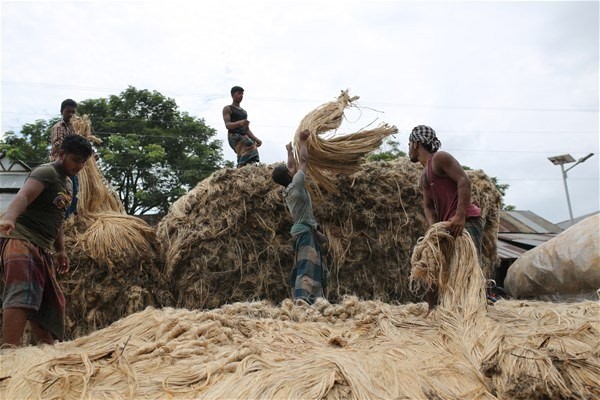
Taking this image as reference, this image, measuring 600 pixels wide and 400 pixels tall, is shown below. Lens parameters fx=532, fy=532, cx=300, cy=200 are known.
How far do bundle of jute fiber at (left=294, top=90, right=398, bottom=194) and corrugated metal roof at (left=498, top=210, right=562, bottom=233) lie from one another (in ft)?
22.2

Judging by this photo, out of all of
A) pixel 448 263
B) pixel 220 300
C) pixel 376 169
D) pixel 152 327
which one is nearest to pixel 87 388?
pixel 152 327

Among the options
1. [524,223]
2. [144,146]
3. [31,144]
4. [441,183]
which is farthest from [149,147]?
[441,183]

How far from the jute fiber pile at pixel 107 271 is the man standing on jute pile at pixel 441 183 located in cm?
263

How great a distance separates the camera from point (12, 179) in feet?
37.4

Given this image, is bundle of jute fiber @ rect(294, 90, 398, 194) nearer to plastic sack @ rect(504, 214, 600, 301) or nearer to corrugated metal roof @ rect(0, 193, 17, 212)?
plastic sack @ rect(504, 214, 600, 301)

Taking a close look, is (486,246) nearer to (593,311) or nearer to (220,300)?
(593,311)

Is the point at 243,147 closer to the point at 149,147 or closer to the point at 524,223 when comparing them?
the point at 524,223

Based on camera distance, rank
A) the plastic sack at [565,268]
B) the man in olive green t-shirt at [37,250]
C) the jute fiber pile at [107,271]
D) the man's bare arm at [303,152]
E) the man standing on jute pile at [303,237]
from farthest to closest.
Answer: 1. the plastic sack at [565,268]
2. the man's bare arm at [303,152]
3. the jute fiber pile at [107,271]
4. the man standing on jute pile at [303,237]
5. the man in olive green t-shirt at [37,250]

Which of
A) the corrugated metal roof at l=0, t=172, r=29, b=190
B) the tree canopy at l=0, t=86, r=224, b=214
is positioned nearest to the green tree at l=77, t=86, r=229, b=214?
the tree canopy at l=0, t=86, r=224, b=214

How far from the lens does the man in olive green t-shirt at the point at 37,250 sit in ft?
10.4

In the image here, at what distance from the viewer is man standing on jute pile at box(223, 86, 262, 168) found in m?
6.51

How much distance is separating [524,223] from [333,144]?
9412 millimetres

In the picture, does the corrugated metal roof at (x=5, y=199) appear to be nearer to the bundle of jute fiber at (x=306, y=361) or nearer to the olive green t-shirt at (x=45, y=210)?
the olive green t-shirt at (x=45, y=210)

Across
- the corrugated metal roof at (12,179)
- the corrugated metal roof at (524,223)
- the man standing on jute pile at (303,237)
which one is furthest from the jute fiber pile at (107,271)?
the corrugated metal roof at (524,223)
